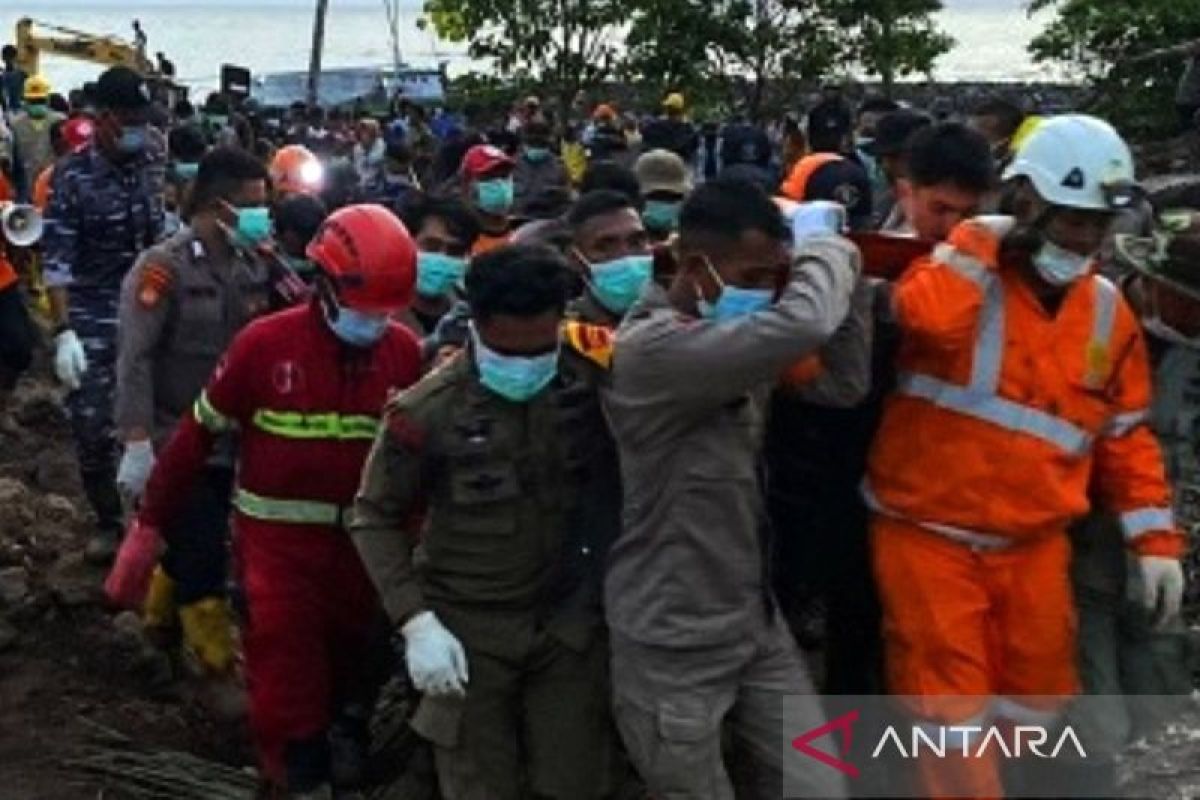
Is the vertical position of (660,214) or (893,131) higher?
(893,131)

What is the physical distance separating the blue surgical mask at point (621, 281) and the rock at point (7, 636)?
3.09 meters

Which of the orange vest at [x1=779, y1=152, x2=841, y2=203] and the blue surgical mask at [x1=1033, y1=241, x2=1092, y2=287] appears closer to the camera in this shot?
the blue surgical mask at [x1=1033, y1=241, x2=1092, y2=287]

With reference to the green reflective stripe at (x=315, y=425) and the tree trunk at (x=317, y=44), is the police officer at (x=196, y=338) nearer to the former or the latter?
the green reflective stripe at (x=315, y=425)

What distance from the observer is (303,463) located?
4.81 m

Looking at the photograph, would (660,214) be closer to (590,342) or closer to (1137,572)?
(590,342)

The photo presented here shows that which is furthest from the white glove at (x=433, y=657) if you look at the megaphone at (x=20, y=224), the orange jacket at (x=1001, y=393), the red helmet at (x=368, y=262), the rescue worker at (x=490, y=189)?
the megaphone at (x=20, y=224)

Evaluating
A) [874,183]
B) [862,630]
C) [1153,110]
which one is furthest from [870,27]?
[862,630]

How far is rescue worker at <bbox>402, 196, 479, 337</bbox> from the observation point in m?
6.04

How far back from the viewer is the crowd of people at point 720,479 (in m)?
3.91

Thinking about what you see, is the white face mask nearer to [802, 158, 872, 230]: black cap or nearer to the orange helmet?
[802, 158, 872, 230]: black cap

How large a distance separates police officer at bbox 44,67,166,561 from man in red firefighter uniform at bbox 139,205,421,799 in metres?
2.72

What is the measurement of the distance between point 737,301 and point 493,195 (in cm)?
404

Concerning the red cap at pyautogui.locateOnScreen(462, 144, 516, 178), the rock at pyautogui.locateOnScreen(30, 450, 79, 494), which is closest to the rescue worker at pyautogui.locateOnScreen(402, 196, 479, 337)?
the red cap at pyautogui.locateOnScreen(462, 144, 516, 178)

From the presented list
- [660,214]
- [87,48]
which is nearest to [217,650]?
[660,214]
